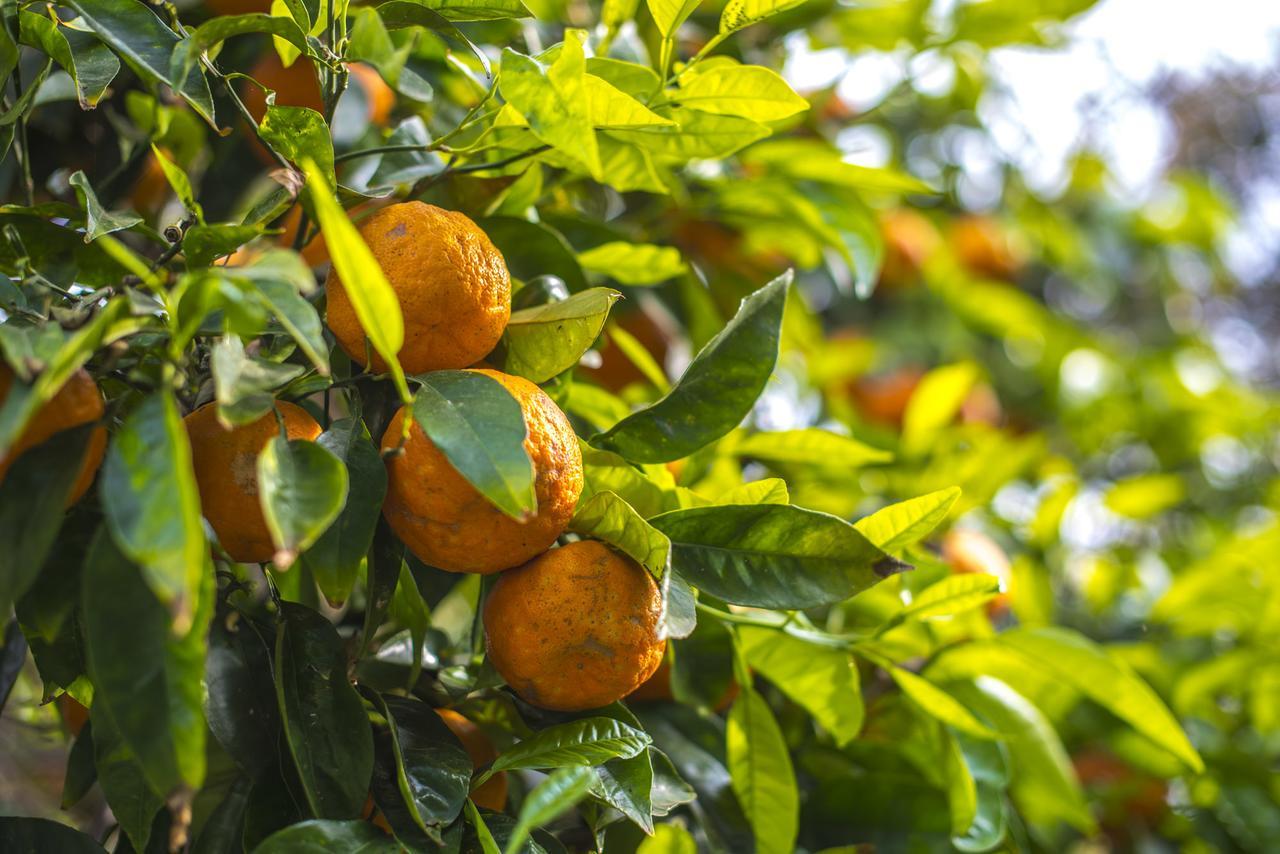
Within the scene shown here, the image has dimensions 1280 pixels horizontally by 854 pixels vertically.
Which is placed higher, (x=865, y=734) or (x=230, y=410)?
(x=230, y=410)

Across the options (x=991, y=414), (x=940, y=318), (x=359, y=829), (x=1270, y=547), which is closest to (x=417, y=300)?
(x=359, y=829)

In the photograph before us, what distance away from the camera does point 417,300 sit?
469 millimetres

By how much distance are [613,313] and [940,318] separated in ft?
3.15

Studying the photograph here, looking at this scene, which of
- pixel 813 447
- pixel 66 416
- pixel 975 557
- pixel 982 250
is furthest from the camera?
pixel 982 250

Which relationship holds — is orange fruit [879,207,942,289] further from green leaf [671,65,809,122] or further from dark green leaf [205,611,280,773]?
dark green leaf [205,611,280,773]

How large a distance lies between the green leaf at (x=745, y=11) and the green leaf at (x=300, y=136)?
0.22 m

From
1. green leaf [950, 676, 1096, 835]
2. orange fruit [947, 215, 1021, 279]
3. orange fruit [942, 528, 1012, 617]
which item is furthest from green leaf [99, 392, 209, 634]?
orange fruit [947, 215, 1021, 279]

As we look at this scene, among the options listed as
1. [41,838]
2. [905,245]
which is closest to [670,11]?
[41,838]

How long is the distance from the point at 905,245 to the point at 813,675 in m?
1.02

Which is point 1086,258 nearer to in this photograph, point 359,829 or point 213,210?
point 213,210

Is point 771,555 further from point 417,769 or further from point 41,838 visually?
point 41,838

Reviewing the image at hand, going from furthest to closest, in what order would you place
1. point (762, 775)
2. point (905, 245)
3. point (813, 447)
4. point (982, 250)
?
point (982, 250) < point (905, 245) < point (813, 447) < point (762, 775)

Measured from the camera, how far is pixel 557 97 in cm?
49

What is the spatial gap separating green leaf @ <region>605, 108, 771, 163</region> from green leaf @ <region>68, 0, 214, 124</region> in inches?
8.3
